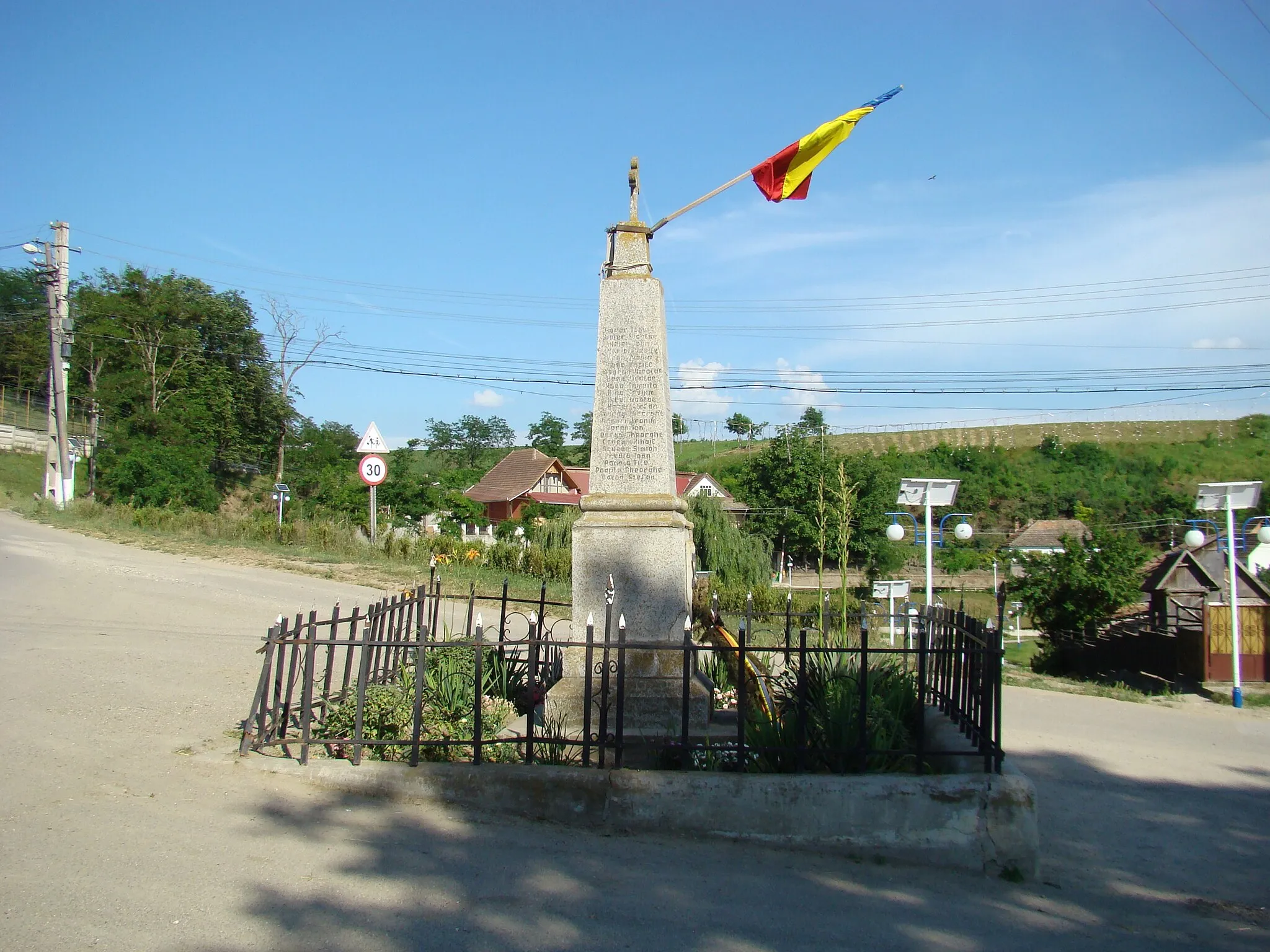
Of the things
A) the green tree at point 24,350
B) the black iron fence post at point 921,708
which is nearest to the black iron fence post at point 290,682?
the black iron fence post at point 921,708

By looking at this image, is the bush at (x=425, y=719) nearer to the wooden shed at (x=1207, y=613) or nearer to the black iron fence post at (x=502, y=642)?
the black iron fence post at (x=502, y=642)

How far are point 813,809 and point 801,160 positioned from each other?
4.60m

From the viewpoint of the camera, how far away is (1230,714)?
1168cm

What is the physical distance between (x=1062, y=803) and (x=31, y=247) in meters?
31.3

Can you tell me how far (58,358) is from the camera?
1061 inches

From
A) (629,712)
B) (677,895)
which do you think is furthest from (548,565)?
(677,895)

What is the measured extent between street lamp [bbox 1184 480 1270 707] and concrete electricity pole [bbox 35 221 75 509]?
27.6m

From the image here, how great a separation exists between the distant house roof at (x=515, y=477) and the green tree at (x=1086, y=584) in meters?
31.6

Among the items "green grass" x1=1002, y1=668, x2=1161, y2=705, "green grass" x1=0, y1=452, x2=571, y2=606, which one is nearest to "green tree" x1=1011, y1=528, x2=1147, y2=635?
"green grass" x1=1002, y1=668, x2=1161, y2=705

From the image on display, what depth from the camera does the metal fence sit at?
500cm

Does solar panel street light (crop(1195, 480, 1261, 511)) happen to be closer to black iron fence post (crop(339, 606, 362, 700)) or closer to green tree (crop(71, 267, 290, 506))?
black iron fence post (crop(339, 606, 362, 700))

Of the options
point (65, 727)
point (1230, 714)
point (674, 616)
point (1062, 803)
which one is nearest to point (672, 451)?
point (674, 616)

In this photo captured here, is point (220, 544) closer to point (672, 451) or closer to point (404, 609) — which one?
point (404, 609)

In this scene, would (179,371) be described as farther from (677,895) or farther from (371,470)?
(677,895)
